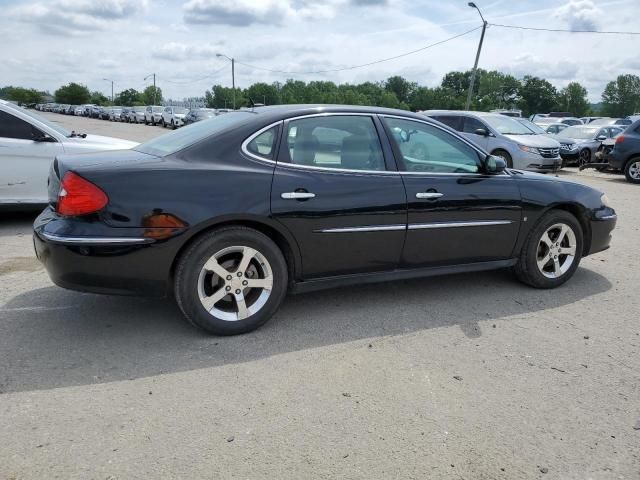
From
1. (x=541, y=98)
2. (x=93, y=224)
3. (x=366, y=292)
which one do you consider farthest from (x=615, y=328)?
(x=541, y=98)

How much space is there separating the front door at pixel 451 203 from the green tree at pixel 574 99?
125404 millimetres

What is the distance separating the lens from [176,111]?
39.6m

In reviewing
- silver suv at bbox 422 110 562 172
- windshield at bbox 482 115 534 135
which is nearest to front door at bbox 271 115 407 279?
silver suv at bbox 422 110 562 172

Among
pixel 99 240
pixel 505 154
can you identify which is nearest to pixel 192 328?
pixel 99 240

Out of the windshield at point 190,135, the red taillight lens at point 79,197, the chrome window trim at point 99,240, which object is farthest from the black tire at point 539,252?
the red taillight lens at point 79,197

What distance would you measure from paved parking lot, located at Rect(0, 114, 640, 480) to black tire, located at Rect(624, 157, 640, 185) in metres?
10.9

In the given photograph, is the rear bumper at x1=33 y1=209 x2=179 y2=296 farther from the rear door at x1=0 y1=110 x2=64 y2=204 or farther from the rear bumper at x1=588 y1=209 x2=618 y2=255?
the rear bumper at x1=588 y1=209 x2=618 y2=255

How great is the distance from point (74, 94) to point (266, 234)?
5620 inches

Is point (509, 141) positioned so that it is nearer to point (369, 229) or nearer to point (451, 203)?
point (451, 203)

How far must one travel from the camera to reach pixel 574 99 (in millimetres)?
118125

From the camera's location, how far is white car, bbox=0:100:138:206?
6.57 metres

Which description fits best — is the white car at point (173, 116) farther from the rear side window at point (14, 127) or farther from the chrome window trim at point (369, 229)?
the chrome window trim at point (369, 229)

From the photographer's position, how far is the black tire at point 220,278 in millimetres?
3494

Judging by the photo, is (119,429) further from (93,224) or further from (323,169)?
(323,169)
